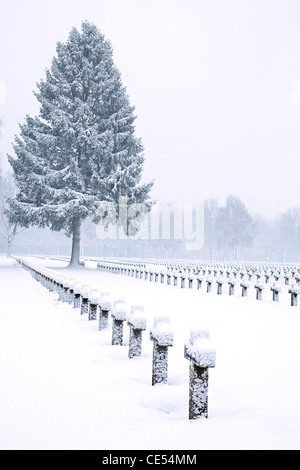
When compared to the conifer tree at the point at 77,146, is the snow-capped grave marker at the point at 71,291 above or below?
below

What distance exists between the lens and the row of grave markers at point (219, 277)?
46.7 ft

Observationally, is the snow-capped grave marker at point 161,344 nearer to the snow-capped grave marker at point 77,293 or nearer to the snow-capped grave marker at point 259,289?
the snow-capped grave marker at point 77,293

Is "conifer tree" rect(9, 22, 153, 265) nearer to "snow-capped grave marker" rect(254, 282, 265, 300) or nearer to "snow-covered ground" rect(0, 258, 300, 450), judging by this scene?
"snow-capped grave marker" rect(254, 282, 265, 300)

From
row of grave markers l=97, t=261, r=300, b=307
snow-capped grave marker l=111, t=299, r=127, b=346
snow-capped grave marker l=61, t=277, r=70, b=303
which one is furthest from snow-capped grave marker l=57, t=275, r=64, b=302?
row of grave markers l=97, t=261, r=300, b=307

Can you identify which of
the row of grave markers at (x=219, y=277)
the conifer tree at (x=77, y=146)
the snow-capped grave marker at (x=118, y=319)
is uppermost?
the conifer tree at (x=77, y=146)

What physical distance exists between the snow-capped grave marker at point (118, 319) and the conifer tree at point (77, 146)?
1034 inches

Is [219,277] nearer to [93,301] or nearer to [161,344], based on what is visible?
[93,301]

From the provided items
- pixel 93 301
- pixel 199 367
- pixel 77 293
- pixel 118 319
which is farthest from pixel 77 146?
pixel 199 367

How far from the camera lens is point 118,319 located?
5812 mm

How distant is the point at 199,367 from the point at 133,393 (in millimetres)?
1112

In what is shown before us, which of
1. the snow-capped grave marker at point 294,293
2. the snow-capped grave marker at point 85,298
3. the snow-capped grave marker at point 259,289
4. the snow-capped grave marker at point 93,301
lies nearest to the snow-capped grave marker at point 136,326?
the snow-capped grave marker at point 93,301

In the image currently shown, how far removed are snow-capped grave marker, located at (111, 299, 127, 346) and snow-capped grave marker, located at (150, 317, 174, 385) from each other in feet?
4.90
